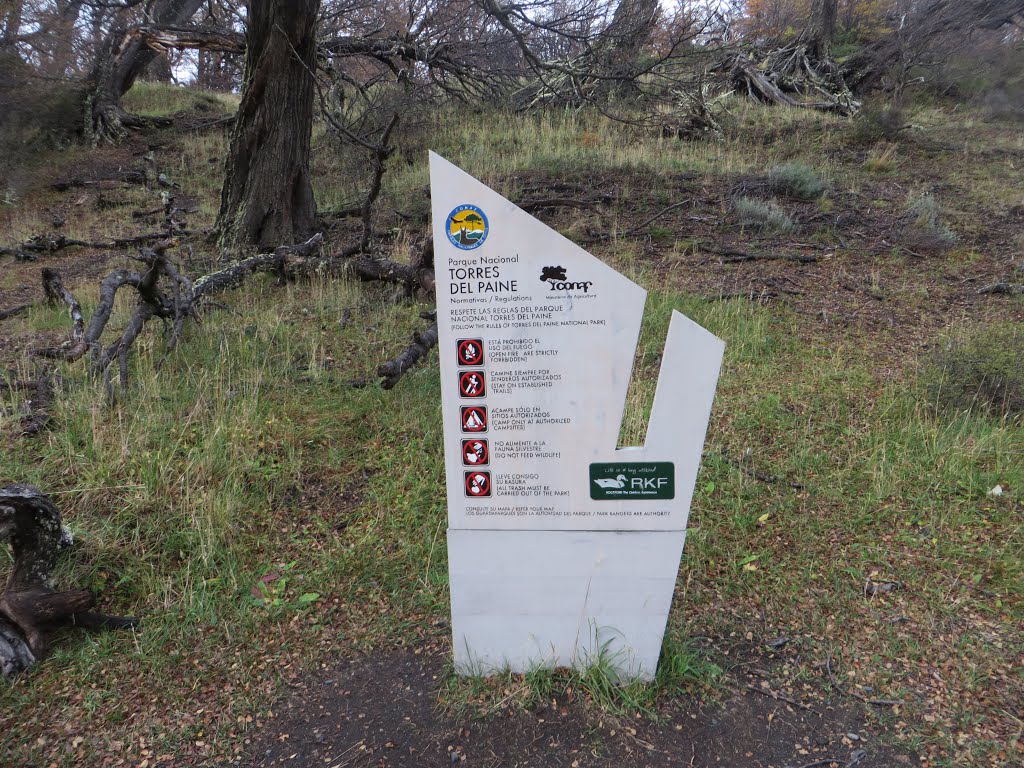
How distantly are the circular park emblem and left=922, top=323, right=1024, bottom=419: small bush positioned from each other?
3.99 meters

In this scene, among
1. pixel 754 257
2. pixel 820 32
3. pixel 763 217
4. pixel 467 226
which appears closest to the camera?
pixel 467 226

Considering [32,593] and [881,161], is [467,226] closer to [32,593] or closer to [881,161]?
[32,593]

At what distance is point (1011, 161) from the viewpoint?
1221 centimetres

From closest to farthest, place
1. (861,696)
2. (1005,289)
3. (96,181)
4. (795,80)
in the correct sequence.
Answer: (861,696) < (1005,289) < (96,181) < (795,80)

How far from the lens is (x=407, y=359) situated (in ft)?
16.7

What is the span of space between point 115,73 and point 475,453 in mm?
16563

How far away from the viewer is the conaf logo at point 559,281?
95.0 inches

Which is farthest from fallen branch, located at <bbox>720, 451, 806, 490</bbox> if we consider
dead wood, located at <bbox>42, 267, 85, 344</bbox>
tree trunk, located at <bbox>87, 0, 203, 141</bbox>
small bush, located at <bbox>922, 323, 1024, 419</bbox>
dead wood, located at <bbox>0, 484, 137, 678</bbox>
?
tree trunk, located at <bbox>87, 0, 203, 141</bbox>

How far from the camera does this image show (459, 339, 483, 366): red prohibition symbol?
8.21 ft

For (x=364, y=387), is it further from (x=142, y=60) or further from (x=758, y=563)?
(x=142, y=60)

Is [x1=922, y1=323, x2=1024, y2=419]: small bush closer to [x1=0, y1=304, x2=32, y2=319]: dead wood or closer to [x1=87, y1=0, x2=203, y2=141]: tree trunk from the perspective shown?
[x1=0, y1=304, x2=32, y2=319]: dead wood

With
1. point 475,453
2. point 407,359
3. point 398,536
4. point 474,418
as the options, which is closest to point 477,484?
point 475,453

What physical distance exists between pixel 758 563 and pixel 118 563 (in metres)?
3.27

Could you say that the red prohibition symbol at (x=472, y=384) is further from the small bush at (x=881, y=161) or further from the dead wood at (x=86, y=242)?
the small bush at (x=881, y=161)
